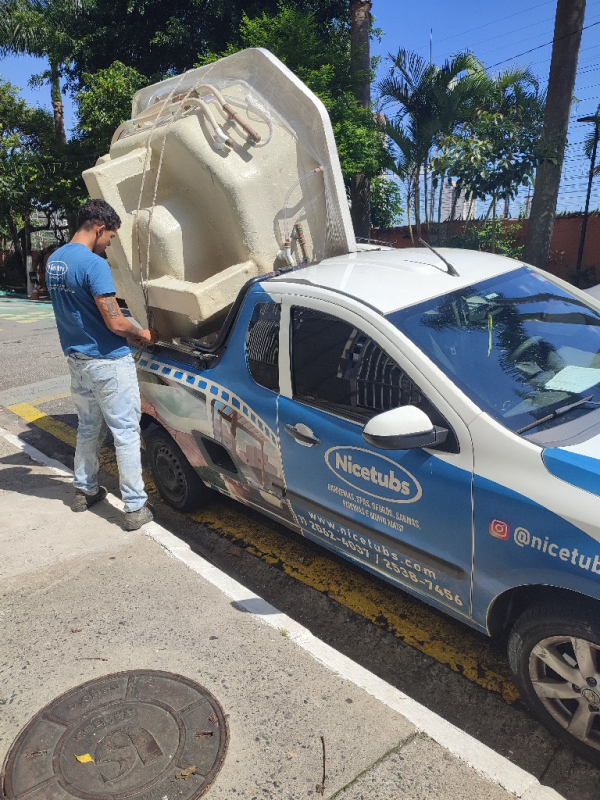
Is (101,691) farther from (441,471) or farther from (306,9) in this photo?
(306,9)

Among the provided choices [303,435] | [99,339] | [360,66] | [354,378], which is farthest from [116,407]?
[360,66]

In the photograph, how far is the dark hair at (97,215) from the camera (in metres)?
3.76

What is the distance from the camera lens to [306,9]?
651 inches

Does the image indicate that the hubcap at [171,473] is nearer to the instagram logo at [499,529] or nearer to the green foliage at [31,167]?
the instagram logo at [499,529]

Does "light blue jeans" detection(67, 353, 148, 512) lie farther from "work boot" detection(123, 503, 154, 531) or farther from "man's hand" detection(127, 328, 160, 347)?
"man's hand" detection(127, 328, 160, 347)

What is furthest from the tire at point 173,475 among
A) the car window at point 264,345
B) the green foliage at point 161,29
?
the green foliage at point 161,29

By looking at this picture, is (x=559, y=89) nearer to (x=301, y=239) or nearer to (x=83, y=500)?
(x=301, y=239)

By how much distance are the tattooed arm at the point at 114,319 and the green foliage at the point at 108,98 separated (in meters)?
14.7

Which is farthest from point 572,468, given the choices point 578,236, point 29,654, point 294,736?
point 578,236

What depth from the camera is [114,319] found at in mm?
3715

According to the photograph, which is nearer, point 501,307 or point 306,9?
point 501,307

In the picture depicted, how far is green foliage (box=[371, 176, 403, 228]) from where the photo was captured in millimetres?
20312

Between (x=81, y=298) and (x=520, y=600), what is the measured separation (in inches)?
112

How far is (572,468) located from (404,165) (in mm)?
12059
